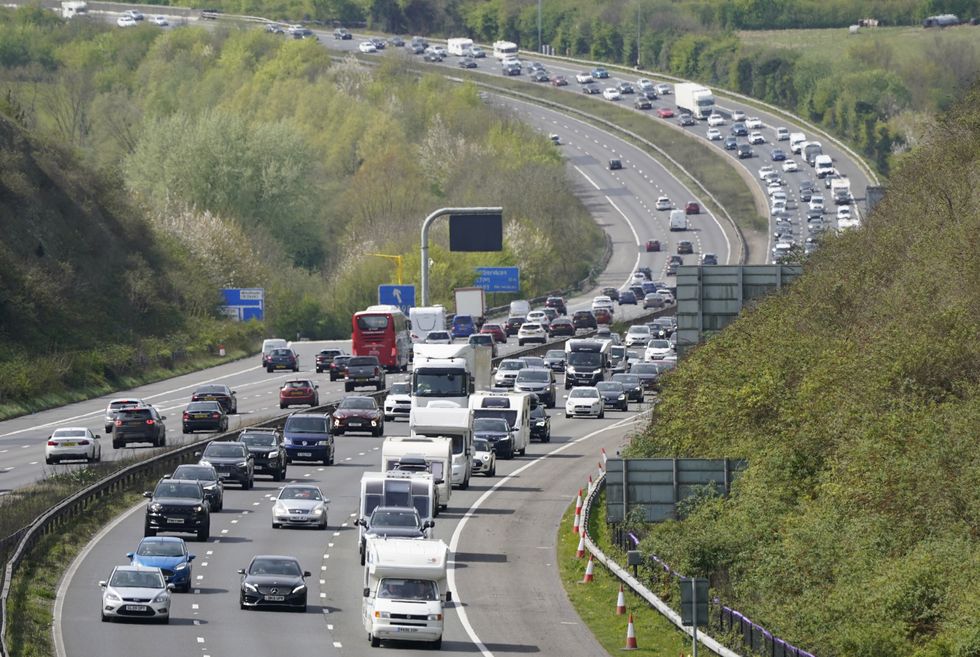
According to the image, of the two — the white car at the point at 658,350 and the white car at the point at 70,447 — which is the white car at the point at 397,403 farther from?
the white car at the point at 658,350

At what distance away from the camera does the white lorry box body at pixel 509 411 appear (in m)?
73.4


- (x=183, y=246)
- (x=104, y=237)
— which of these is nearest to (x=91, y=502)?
(x=104, y=237)

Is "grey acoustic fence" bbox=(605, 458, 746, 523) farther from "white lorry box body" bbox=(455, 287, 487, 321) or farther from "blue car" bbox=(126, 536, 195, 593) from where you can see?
"white lorry box body" bbox=(455, 287, 487, 321)

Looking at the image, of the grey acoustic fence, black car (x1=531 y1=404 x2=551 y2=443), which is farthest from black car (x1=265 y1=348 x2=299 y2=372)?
the grey acoustic fence

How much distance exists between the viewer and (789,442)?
182 feet

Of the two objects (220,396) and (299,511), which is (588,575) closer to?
(299,511)

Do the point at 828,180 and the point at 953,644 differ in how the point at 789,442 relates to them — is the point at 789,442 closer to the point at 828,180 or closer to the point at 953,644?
the point at 953,644

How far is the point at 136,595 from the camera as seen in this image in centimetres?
4119

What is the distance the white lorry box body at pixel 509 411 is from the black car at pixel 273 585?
1153 inches

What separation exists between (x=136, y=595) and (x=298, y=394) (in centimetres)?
4516

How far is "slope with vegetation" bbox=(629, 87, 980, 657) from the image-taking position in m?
39.5

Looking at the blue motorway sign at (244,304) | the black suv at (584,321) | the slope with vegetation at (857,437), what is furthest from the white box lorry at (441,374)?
the blue motorway sign at (244,304)

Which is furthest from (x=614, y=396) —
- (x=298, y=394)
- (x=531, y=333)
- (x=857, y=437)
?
(x=857, y=437)

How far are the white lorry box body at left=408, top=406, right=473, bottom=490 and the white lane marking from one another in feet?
5.08
